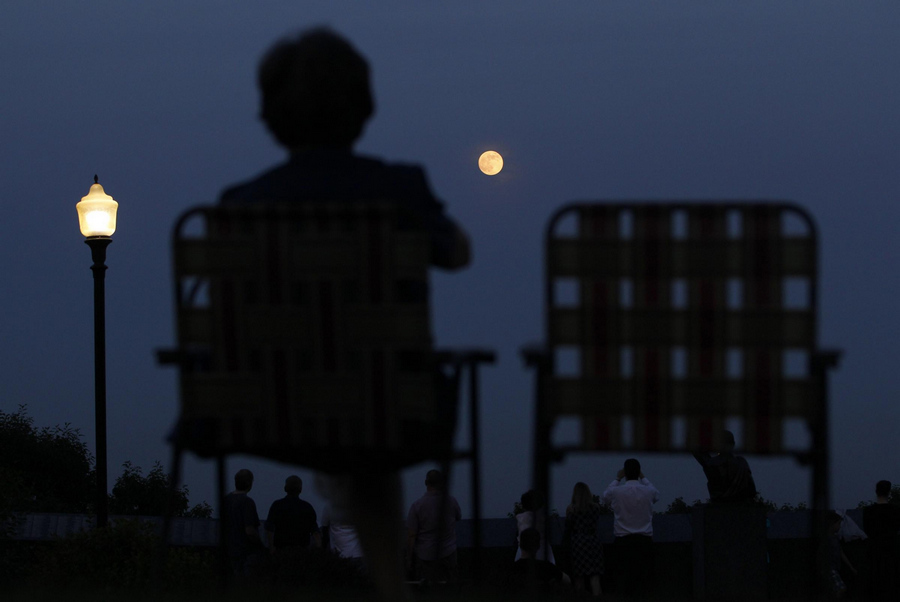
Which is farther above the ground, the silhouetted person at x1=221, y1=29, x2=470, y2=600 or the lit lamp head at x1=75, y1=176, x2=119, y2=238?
the lit lamp head at x1=75, y1=176, x2=119, y2=238

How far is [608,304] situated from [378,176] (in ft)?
2.63

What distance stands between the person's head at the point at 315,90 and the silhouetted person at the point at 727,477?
27.7 feet

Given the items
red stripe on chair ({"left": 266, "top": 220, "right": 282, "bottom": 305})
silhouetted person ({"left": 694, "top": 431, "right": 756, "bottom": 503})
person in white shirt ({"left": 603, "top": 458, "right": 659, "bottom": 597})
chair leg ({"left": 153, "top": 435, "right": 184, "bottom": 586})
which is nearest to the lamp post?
person in white shirt ({"left": 603, "top": 458, "right": 659, "bottom": 597})

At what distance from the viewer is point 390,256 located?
10.4 feet

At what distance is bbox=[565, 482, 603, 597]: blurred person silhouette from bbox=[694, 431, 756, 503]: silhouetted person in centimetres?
128

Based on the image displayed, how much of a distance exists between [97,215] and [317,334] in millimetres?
10276

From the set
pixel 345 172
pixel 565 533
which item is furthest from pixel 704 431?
pixel 565 533

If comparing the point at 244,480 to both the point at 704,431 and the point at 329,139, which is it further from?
the point at 704,431

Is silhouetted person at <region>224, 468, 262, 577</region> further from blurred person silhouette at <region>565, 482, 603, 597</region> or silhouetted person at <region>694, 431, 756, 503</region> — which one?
silhouetted person at <region>694, 431, 756, 503</region>

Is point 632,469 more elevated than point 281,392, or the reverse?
point 281,392

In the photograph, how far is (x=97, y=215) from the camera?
41.8 feet

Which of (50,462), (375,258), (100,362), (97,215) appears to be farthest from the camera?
(50,462)

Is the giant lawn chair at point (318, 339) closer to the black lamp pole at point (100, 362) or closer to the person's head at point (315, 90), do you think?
the person's head at point (315, 90)

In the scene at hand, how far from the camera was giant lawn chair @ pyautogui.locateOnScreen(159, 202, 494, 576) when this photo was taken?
318 centimetres
